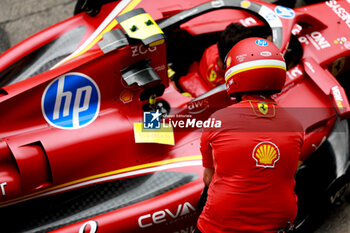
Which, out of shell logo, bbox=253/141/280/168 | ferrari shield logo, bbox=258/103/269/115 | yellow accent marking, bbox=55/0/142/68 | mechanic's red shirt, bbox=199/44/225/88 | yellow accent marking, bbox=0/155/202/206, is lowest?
yellow accent marking, bbox=0/155/202/206

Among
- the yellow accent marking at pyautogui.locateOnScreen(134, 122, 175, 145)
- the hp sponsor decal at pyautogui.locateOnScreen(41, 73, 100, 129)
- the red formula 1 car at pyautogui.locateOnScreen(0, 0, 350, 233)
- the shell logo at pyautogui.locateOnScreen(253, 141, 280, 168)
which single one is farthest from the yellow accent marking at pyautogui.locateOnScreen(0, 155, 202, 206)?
the shell logo at pyautogui.locateOnScreen(253, 141, 280, 168)

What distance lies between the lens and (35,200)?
219 cm

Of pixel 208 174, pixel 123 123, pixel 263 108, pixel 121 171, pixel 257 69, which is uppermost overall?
pixel 257 69

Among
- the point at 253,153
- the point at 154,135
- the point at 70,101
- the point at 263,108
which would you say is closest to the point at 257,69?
the point at 263,108

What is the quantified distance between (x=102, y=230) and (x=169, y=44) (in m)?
1.66

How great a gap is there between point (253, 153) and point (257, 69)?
404mm

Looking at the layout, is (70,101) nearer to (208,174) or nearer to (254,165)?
(208,174)

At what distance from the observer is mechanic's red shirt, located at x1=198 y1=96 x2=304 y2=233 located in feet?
5.19

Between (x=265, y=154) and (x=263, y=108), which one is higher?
(x=263, y=108)

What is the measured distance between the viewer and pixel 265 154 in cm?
158

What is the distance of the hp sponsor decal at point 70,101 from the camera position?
7.29 ft

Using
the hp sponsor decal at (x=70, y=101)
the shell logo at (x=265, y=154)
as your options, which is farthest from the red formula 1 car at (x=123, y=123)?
the shell logo at (x=265, y=154)

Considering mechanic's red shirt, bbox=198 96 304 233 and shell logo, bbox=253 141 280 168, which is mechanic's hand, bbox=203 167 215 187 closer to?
mechanic's red shirt, bbox=198 96 304 233

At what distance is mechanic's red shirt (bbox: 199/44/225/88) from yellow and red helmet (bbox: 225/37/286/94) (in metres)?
0.91
